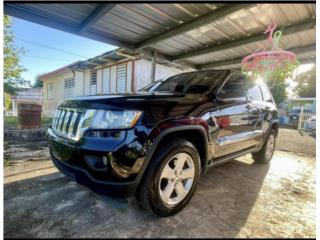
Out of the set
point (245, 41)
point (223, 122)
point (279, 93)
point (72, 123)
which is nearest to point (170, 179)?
point (223, 122)

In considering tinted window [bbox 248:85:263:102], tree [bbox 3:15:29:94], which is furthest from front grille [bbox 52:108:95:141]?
tree [bbox 3:15:29:94]

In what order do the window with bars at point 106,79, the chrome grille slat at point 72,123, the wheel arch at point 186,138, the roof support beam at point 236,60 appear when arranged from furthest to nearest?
the window with bars at point 106,79 → the roof support beam at point 236,60 → the chrome grille slat at point 72,123 → the wheel arch at point 186,138

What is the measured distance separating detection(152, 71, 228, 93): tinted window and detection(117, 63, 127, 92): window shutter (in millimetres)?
5986

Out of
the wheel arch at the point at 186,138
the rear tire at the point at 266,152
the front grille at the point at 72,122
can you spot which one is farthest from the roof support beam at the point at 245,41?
the front grille at the point at 72,122

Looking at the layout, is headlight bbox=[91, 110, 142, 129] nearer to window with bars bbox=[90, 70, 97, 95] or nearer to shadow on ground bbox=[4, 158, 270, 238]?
shadow on ground bbox=[4, 158, 270, 238]

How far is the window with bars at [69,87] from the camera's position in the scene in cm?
1269

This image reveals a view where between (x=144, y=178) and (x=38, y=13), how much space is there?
394 centimetres

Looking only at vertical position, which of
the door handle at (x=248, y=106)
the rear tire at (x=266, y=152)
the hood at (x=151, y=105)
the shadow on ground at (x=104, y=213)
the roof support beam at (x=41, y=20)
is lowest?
the shadow on ground at (x=104, y=213)

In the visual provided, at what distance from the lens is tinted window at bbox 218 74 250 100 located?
103 inches

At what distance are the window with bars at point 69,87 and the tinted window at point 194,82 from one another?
1101 cm

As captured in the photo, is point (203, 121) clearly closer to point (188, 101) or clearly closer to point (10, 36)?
point (188, 101)

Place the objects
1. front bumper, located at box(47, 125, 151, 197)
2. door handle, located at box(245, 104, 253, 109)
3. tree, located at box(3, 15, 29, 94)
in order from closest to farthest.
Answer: front bumper, located at box(47, 125, 151, 197), door handle, located at box(245, 104, 253, 109), tree, located at box(3, 15, 29, 94)

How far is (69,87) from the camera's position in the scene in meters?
13.0

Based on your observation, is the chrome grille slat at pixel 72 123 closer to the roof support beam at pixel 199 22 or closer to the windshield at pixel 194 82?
the windshield at pixel 194 82
